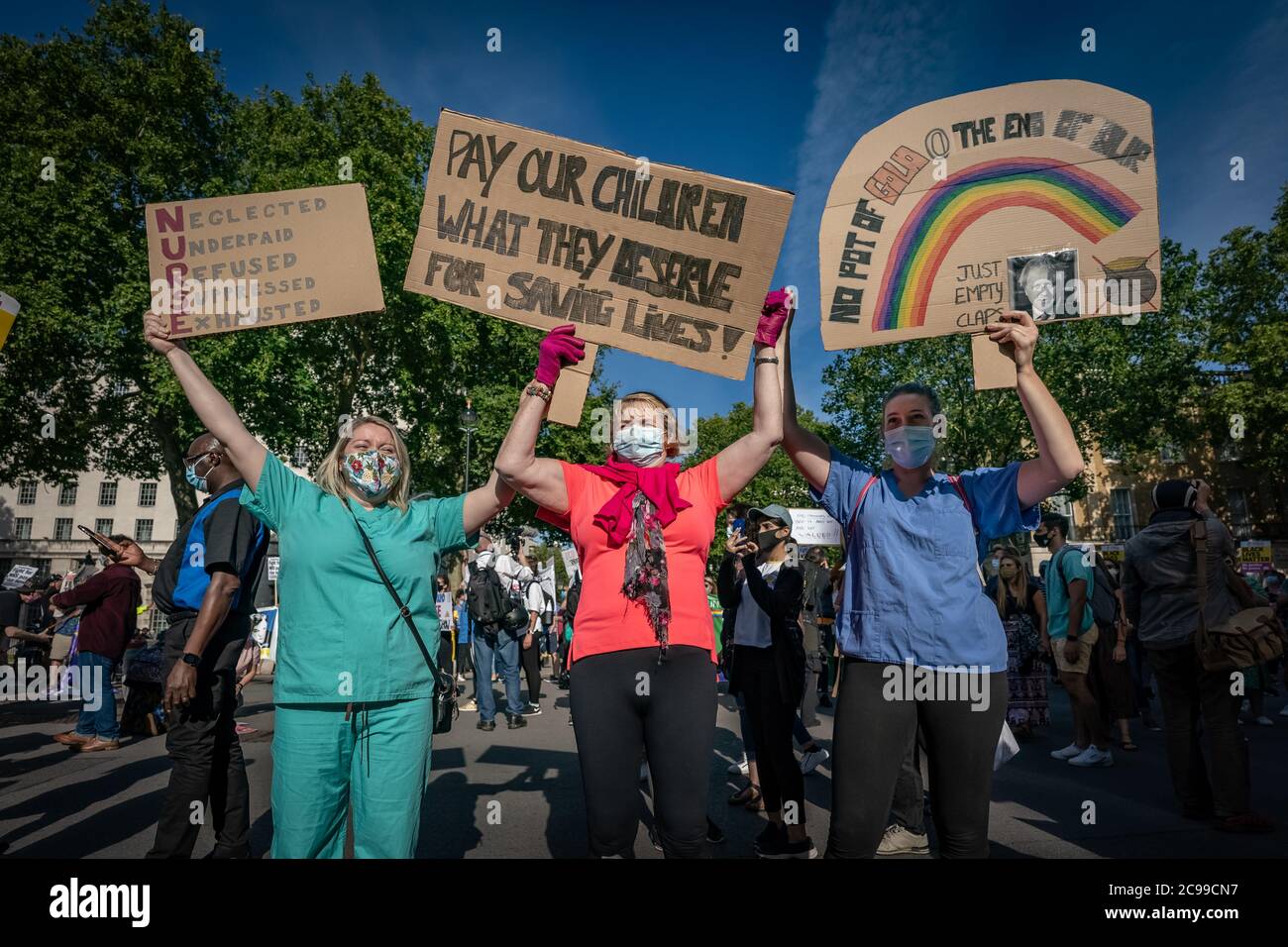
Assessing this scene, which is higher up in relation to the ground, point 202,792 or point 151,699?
point 202,792

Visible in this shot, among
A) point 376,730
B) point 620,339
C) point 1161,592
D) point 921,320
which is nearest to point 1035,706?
point 1161,592

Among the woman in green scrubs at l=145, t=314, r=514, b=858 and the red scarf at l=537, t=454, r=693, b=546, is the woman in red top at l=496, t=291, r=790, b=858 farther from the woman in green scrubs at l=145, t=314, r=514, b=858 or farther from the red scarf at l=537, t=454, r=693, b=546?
the woman in green scrubs at l=145, t=314, r=514, b=858

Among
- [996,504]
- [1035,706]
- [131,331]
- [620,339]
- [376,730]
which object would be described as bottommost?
[1035,706]

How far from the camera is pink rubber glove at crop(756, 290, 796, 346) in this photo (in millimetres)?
2984

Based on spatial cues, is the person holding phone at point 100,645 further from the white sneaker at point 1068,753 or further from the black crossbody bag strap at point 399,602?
the white sneaker at point 1068,753

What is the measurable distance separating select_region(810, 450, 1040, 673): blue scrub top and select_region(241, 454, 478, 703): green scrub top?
1518mm

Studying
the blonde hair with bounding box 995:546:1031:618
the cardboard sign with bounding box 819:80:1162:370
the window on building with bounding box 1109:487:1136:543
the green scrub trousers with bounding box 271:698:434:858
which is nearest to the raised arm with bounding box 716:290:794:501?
the cardboard sign with bounding box 819:80:1162:370

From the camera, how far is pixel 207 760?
3523 millimetres

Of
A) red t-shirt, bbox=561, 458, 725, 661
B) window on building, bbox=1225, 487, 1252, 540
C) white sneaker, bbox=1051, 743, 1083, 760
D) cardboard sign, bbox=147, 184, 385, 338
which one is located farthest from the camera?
window on building, bbox=1225, 487, 1252, 540

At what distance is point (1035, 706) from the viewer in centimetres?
796

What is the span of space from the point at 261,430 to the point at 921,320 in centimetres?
2218

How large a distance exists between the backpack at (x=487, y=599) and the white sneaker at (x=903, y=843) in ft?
18.6

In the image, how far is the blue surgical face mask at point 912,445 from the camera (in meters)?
2.70
